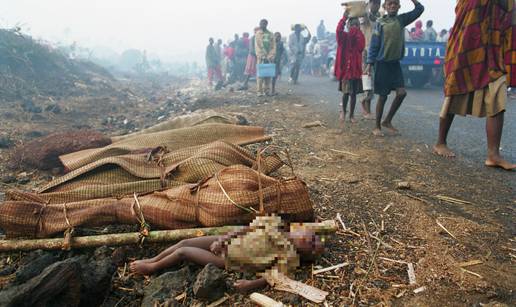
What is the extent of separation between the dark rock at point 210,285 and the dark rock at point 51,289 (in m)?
0.65

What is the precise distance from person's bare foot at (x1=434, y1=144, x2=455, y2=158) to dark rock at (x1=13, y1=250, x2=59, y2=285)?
4.29m

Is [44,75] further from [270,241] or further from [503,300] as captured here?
[503,300]

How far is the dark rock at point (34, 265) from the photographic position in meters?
1.99

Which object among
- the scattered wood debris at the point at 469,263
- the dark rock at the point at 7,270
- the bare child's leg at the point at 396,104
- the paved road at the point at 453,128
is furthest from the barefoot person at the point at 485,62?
the dark rock at the point at 7,270

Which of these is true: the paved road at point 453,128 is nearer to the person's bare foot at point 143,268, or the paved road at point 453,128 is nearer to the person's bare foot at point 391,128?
the person's bare foot at point 391,128

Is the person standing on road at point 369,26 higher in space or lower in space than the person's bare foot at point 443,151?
higher

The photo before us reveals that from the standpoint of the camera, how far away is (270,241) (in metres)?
2.04

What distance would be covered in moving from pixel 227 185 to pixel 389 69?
151 inches

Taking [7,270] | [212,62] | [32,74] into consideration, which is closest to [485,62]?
[7,270]

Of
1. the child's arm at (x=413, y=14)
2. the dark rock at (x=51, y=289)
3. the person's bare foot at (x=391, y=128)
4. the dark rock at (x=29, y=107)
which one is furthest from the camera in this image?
the dark rock at (x=29, y=107)

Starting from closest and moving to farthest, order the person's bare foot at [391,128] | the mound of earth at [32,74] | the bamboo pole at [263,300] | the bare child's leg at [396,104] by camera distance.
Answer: the bamboo pole at [263,300], the bare child's leg at [396,104], the person's bare foot at [391,128], the mound of earth at [32,74]

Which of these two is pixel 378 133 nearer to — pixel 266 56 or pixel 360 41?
pixel 360 41

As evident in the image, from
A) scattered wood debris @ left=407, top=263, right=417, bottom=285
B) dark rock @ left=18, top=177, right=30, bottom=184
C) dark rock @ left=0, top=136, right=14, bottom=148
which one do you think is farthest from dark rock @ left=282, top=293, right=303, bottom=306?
dark rock @ left=0, top=136, right=14, bottom=148

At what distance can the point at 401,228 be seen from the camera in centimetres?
265
